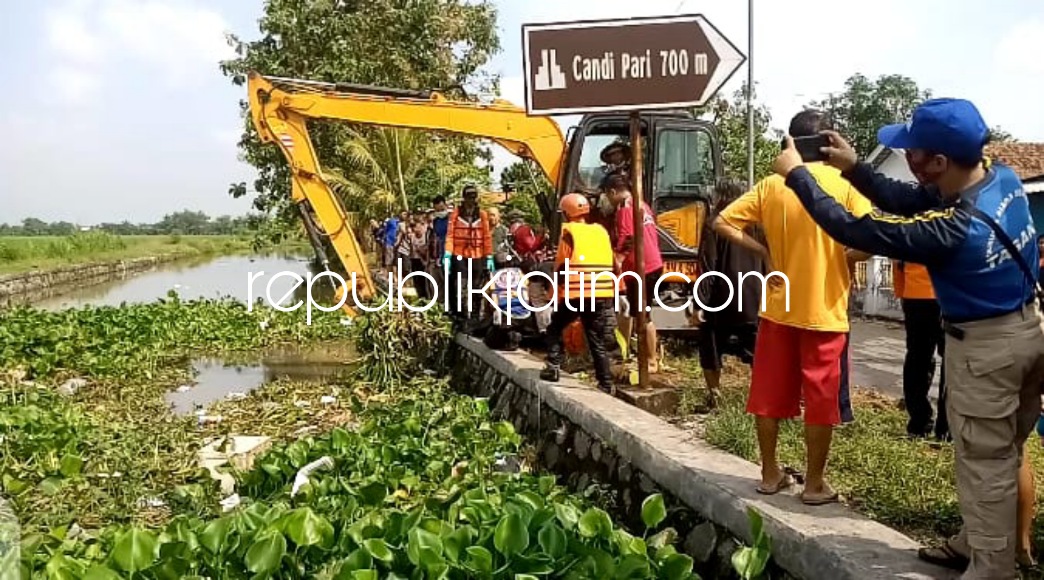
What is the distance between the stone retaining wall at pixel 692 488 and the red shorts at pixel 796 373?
12.5 inches

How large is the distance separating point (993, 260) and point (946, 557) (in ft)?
2.97

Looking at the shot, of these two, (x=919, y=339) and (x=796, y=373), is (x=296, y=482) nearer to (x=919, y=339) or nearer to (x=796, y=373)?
(x=796, y=373)

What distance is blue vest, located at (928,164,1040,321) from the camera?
2.47 m

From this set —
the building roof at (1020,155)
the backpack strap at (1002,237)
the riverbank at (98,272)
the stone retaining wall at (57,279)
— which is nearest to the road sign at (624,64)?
the backpack strap at (1002,237)

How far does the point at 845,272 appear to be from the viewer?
11.5 feet

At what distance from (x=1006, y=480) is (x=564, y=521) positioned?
1.46 m

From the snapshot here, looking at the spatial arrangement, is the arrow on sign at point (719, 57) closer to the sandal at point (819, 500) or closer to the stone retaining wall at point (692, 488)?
the stone retaining wall at point (692, 488)

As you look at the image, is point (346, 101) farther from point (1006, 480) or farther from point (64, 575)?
point (1006, 480)

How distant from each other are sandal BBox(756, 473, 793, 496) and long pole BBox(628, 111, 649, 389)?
6.65 ft

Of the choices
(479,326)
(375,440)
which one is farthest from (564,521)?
(479,326)

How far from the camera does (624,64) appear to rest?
5066 mm

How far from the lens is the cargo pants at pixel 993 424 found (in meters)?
2.45

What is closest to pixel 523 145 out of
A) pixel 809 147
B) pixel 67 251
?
pixel 809 147

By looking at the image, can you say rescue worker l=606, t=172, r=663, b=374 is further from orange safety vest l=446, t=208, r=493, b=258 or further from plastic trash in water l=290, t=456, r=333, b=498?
orange safety vest l=446, t=208, r=493, b=258
